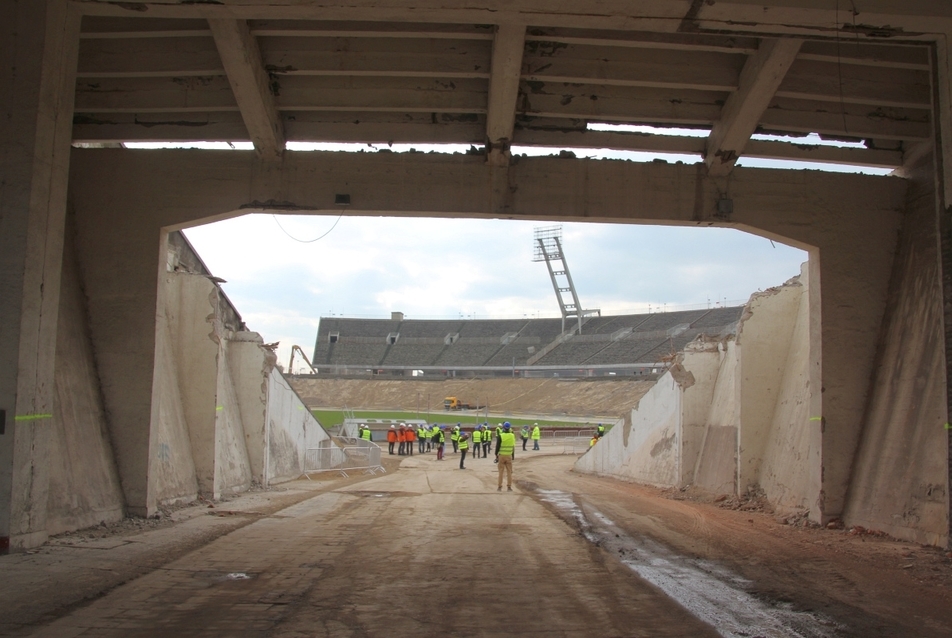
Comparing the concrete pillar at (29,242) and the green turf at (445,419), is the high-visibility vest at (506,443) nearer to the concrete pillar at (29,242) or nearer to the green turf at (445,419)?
the concrete pillar at (29,242)

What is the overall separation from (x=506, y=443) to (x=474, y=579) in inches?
443

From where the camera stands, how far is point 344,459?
89.5ft

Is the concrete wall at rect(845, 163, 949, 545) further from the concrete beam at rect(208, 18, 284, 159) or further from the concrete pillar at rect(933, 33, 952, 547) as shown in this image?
the concrete beam at rect(208, 18, 284, 159)

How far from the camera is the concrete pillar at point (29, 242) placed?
25.6 ft

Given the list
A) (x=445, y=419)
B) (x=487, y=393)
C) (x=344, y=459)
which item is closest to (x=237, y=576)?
(x=344, y=459)

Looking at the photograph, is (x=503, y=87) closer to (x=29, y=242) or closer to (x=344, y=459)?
(x=29, y=242)

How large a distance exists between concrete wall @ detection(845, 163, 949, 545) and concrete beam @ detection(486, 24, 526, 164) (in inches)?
217

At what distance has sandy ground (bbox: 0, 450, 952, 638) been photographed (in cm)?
538

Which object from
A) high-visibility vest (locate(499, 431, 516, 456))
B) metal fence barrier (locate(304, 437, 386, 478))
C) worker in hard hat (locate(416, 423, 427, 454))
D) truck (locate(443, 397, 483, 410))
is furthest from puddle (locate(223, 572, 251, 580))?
truck (locate(443, 397, 483, 410))

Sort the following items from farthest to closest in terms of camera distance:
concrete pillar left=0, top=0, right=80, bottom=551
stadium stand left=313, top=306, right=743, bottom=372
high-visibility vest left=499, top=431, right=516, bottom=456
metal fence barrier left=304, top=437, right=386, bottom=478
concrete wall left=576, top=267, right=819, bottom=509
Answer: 1. stadium stand left=313, top=306, right=743, bottom=372
2. metal fence barrier left=304, top=437, right=386, bottom=478
3. high-visibility vest left=499, top=431, right=516, bottom=456
4. concrete wall left=576, top=267, right=819, bottom=509
5. concrete pillar left=0, top=0, right=80, bottom=551

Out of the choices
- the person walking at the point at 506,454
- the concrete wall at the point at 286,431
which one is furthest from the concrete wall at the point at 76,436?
the person walking at the point at 506,454

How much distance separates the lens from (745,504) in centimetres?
1313

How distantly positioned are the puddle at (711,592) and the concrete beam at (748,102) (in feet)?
18.5

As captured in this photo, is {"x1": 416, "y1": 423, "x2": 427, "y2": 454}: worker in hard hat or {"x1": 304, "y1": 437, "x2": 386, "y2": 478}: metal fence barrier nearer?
{"x1": 304, "y1": 437, "x2": 386, "y2": 478}: metal fence barrier
